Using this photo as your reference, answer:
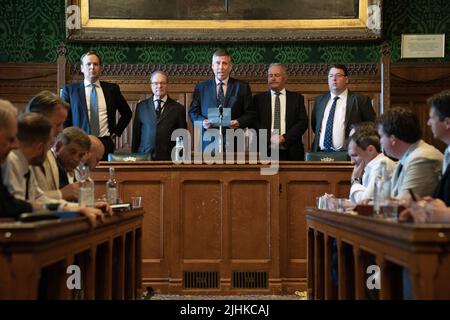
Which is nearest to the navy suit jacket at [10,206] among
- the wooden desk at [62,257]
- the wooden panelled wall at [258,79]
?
the wooden desk at [62,257]

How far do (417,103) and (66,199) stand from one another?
22.1ft

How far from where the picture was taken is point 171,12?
10.1 metres

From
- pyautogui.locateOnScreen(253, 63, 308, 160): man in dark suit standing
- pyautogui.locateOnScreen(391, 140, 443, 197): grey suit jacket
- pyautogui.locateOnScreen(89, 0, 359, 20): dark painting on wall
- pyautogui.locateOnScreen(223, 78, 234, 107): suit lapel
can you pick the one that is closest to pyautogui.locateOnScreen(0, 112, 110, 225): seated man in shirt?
pyautogui.locateOnScreen(391, 140, 443, 197): grey suit jacket

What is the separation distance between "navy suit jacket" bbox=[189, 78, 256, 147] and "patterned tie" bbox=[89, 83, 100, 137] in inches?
44.2

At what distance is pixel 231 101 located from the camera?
805 cm

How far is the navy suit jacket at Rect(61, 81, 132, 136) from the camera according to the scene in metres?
8.07

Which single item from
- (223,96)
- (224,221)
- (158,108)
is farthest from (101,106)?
(224,221)

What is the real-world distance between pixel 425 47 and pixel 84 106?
5015 millimetres

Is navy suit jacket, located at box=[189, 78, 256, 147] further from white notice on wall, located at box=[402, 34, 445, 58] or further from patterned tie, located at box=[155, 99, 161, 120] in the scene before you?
white notice on wall, located at box=[402, 34, 445, 58]

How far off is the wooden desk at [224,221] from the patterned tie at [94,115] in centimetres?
133

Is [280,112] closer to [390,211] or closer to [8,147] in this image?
[390,211]

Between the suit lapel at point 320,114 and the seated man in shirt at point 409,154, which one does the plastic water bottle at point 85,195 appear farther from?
the suit lapel at point 320,114
